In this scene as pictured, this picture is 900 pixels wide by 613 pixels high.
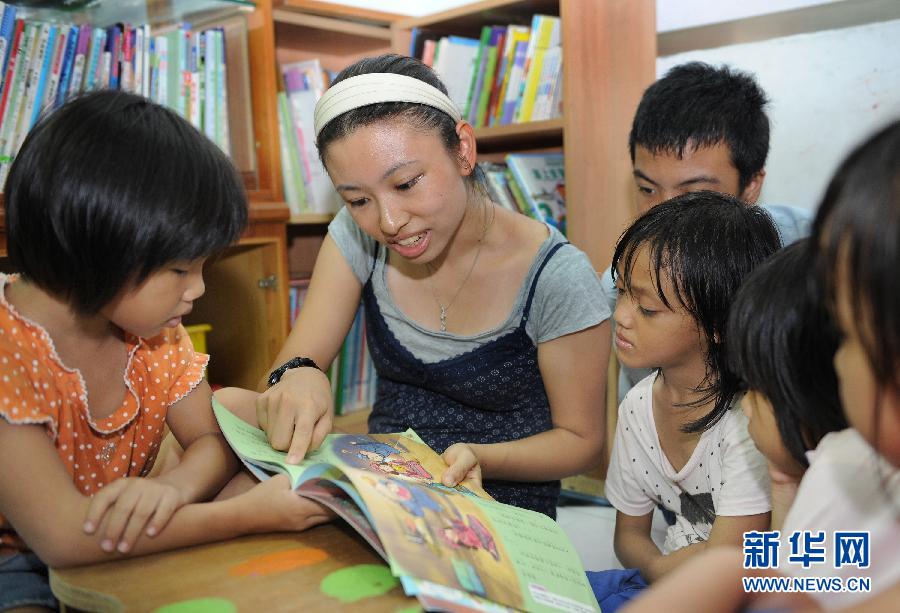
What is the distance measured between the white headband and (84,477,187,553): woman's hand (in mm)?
622

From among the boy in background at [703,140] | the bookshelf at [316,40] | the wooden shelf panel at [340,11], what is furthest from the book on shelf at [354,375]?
the boy in background at [703,140]

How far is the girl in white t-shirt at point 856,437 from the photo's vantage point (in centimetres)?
52

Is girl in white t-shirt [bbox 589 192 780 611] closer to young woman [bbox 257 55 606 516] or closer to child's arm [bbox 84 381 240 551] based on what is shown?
young woman [bbox 257 55 606 516]

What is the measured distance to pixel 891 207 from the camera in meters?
0.51

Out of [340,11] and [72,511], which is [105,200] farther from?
[340,11]

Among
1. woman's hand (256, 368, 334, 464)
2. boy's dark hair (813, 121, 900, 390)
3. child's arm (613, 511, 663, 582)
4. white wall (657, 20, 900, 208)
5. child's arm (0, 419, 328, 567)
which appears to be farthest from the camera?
white wall (657, 20, 900, 208)

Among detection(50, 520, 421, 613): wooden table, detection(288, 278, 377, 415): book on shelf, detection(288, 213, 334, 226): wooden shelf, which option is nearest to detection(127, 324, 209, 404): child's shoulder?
detection(50, 520, 421, 613): wooden table

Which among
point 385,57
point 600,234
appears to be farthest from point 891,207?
point 600,234

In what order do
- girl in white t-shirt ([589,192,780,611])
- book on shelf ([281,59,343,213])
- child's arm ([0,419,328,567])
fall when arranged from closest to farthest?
child's arm ([0,419,328,567]) < girl in white t-shirt ([589,192,780,611]) < book on shelf ([281,59,343,213])

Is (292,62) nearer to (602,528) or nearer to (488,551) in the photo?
(602,528)

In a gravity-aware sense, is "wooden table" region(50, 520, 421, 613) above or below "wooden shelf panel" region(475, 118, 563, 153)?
below

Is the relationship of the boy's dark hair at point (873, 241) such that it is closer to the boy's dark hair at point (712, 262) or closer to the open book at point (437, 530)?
the open book at point (437, 530)

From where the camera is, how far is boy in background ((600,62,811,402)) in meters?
1.47

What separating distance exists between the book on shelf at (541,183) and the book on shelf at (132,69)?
2.48ft
